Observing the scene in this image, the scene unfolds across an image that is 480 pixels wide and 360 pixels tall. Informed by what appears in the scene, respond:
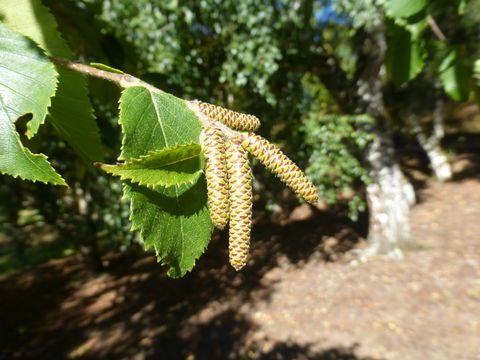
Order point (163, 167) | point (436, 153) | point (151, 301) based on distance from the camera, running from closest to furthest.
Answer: point (163, 167), point (151, 301), point (436, 153)

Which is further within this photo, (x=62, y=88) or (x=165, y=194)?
(x=62, y=88)

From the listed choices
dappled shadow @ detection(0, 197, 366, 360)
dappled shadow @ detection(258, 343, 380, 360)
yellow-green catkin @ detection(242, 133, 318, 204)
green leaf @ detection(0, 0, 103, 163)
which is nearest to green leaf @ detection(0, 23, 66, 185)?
green leaf @ detection(0, 0, 103, 163)

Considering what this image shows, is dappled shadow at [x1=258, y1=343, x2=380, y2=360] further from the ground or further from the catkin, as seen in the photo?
the catkin

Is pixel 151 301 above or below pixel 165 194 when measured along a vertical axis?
below

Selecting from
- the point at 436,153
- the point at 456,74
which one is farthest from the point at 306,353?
the point at 436,153

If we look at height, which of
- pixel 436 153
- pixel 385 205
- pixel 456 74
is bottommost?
pixel 385 205

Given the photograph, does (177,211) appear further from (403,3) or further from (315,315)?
(315,315)

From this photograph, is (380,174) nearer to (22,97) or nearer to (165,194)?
(165,194)
